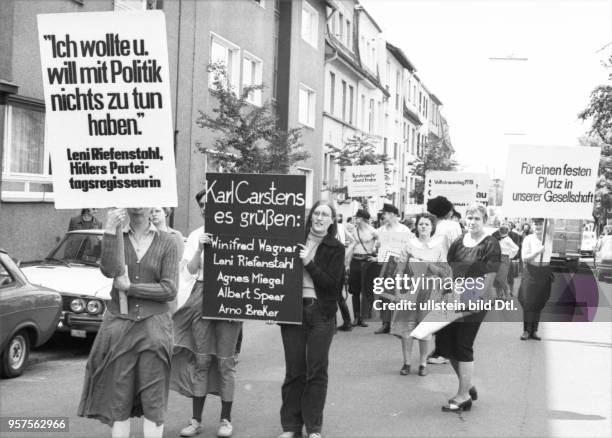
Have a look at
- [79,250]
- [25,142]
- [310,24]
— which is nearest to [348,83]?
[310,24]

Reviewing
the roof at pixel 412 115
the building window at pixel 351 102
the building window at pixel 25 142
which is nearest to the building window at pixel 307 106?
the building window at pixel 351 102

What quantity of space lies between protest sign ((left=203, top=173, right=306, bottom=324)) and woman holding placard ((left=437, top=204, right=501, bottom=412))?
1977 mm

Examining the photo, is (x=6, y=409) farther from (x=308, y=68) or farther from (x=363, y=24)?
(x=363, y=24)

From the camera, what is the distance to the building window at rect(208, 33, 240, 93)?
22672 millimetres

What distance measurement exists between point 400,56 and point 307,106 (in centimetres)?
2342

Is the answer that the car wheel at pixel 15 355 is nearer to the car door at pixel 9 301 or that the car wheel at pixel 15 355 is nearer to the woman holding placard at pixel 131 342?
the car door at pixel 9 301

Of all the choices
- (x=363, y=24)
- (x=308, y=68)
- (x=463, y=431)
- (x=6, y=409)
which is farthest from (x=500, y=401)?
(x=363, y=24)

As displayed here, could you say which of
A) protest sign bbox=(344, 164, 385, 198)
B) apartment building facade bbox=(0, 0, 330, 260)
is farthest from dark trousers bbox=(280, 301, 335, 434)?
protest sign bbox=(344, 164, 385, 198)

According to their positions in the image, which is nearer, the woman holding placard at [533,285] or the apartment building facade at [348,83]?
the woman holding placard at [533,285]

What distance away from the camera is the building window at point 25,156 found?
15.1m

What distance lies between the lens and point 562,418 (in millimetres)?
7355

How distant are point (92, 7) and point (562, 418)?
43.5ft

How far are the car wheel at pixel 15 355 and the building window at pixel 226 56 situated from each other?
570 inches

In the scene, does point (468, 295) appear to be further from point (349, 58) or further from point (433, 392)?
point (349, 58)
